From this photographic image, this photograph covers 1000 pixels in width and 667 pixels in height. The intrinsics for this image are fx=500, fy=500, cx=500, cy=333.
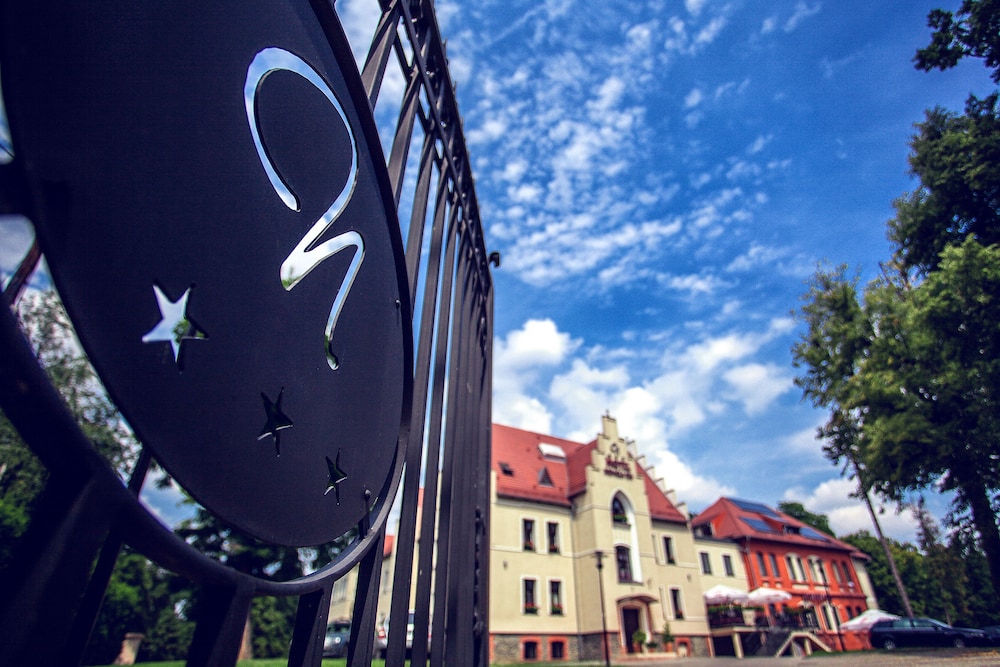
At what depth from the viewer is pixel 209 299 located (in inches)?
42.7

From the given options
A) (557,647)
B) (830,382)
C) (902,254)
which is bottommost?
(557,647)

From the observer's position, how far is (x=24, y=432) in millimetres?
728

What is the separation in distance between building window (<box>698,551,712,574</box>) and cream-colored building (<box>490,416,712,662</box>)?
158 centimetres

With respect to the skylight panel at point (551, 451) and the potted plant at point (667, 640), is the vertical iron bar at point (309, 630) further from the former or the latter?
the skylight panel at point (551, 451)

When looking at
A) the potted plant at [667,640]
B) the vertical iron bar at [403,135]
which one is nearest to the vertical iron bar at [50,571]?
the vertical iron bar at [403,135]

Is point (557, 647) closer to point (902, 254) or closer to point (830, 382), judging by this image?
point (830, 382)

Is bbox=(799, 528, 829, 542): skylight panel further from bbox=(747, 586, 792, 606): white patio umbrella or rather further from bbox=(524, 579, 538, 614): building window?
bbox=(524, 579, 538, 614): building window

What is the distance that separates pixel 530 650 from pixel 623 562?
5.80 m

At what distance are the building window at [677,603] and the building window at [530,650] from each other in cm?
766

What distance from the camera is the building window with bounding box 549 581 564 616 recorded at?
2052 cm

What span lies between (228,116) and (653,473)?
101 feet

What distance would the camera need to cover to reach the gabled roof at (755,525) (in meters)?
29.9

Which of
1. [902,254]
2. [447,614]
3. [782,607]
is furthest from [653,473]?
[447,614]

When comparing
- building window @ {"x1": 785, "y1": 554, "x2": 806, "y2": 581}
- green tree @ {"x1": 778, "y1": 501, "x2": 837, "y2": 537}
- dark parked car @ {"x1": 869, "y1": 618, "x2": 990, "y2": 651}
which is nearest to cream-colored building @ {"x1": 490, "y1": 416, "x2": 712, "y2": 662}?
dark parked car @ {"x1": 869, "y1": 618, "x2": 990, "y2": 651}
